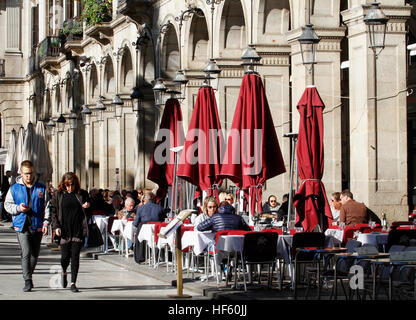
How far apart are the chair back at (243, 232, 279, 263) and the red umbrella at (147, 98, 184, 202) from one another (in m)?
6.95

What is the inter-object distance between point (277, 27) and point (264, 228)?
798 centimetres

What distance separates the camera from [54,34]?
175 feet

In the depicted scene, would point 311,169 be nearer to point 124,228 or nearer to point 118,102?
point 124,228

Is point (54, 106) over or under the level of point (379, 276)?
over

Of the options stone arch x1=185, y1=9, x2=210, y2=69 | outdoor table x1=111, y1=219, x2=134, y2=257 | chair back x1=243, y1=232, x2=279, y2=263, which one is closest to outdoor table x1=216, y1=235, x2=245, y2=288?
chair back x1=243, y1=232, x2=279, y2=263

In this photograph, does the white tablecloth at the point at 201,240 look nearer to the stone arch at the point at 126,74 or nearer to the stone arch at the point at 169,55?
the stone arch at the point at 169,55

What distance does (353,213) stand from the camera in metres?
17.2

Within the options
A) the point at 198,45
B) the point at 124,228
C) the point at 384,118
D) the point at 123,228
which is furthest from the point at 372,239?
the point at 198,45

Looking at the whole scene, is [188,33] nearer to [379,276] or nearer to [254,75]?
[254,75]

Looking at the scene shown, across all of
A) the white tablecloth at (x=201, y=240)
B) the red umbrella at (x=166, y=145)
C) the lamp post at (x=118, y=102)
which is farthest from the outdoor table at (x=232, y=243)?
the lamp post at (x=118, y=102)

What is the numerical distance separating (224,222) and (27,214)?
9.64 ft

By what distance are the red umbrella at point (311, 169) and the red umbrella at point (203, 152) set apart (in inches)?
145

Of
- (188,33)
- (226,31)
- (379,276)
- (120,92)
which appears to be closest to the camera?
(379,276)
